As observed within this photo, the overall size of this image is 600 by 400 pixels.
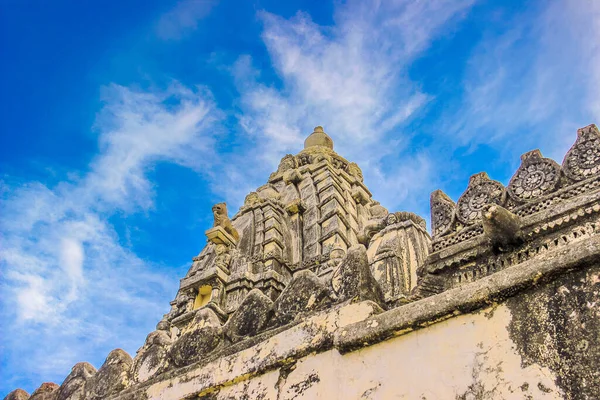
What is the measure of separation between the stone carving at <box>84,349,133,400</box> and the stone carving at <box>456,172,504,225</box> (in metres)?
4.32

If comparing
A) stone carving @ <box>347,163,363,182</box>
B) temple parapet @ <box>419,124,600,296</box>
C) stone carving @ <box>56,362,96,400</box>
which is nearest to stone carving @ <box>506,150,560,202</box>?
temple parapet @ <box>419,124,600,296</box>

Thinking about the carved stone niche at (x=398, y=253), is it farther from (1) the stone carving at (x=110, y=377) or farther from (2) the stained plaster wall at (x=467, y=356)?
(2) the stained plaster wall at (x=467, y=356)

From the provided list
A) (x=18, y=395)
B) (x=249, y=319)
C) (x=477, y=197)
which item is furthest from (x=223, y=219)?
(x=249, y=319)

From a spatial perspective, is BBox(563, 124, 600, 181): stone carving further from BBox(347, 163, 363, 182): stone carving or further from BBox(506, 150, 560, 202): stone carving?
BBox(347, 163, 363, 182): stone carving

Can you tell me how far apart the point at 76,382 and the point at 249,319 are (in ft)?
8.83

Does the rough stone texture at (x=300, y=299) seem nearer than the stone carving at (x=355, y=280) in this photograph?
No

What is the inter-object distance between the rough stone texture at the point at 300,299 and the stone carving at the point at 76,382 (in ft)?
9.27

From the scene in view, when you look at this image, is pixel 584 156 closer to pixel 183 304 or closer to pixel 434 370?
pixel 434 370

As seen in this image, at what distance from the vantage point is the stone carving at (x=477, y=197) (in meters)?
6.86

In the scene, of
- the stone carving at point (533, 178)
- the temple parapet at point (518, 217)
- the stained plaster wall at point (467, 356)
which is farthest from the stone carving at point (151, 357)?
the stone carving at point (533, 178)

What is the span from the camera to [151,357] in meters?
5.77

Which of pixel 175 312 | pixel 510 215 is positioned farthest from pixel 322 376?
pixel 175 312

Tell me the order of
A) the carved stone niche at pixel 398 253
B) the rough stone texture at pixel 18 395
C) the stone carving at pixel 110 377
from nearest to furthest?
the stone carving at pixel 110 377 < the rough stone texture at pixel 18 395 < the carved stone niche at pixel 398 253

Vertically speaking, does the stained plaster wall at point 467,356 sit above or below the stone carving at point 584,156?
below
